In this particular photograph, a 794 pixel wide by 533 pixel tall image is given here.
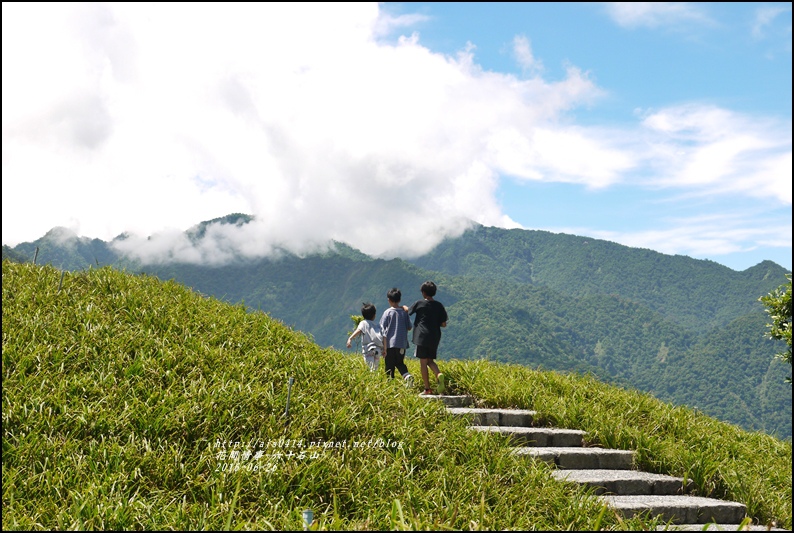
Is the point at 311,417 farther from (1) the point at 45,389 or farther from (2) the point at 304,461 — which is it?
(1) the point at 45,389

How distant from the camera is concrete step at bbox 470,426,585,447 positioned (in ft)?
22.8

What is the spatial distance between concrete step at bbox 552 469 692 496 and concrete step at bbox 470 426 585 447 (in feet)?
2.21

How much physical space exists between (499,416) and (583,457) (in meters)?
1.23

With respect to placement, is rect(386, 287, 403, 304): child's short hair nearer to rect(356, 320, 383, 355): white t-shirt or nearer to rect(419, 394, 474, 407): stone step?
rect(356, 320, 383, 355): white t-shirt

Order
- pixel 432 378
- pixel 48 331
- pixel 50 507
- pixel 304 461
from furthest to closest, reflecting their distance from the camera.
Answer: pixel 432 378, pixel 48 331, pixel 304 461, pixel 50 507

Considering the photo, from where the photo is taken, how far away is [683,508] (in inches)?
230

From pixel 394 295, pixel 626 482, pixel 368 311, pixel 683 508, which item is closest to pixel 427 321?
pixel 394 295

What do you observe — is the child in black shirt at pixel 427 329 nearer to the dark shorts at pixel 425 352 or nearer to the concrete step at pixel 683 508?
the dark shorts at pixel 425 352

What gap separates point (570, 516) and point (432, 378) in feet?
15.0

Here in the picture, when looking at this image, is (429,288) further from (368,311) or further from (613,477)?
(613,477)

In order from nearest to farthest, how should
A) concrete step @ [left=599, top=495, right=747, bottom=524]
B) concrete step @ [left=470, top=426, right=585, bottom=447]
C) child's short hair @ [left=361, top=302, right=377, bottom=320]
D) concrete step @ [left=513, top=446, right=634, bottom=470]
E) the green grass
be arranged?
the green grass, concrete step @ [left=599, top=495, right=747, bottom=524], concrete step @ [left=513, top=446, right=634, bottom=470], concrete step @ [left=470, top=426, right=585, bottom=447], child's short hair @ [left=361, top=302, right=377, bottom=320]

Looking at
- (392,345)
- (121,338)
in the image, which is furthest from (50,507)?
(392,345)

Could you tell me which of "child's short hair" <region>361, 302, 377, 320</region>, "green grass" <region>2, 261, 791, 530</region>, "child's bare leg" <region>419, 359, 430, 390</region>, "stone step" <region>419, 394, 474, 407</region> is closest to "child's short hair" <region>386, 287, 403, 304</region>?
"child's short hair" <region>361, 302, 377, 320</region>

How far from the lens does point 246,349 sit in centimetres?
743
